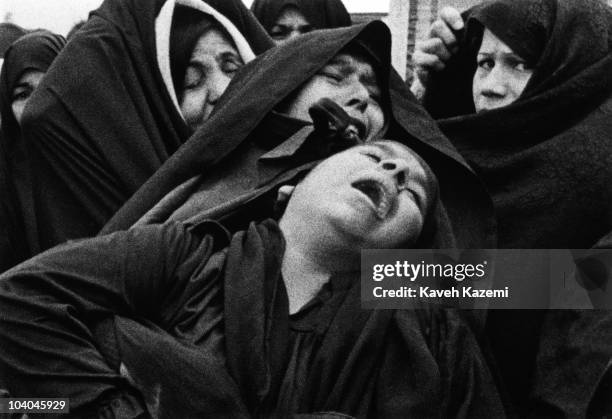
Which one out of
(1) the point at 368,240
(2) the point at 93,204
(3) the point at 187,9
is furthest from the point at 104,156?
(1) the point at 368,240

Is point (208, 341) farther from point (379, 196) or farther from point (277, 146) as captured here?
point (277, 146)

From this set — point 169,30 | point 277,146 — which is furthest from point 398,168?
point 169,30

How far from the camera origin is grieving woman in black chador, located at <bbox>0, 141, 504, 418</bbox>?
4027 mm

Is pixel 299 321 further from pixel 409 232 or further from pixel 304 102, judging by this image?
pixel 304 102

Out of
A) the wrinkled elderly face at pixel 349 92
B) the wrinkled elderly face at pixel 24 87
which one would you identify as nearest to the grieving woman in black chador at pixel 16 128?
the wrinkled elderly face at pixel 24 87

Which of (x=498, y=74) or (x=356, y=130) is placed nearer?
(x=356, y=130)

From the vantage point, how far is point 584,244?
4605 millimetres

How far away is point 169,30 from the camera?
16.6ft

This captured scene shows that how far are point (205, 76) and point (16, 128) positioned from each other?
2.48 feet

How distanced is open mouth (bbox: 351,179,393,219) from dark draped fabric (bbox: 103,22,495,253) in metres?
0.25

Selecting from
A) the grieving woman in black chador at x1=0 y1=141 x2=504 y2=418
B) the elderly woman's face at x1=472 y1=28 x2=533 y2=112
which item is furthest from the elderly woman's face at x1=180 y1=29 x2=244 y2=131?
the grieving woman in black chador at x1=0 y1=141 x2=504 y2=418

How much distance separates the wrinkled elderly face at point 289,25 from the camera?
5.73 meters

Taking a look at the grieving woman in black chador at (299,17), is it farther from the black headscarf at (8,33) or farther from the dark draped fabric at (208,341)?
the dark draped fabric at (208,341)

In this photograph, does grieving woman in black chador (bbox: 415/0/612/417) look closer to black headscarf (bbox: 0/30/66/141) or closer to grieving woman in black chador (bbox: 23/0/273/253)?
grieving woman in black chador (bbox: 23/0/273/253)
